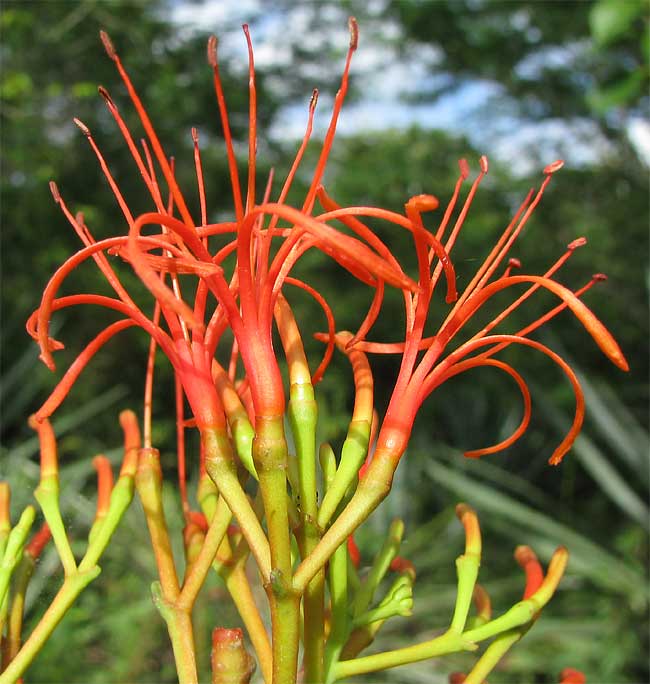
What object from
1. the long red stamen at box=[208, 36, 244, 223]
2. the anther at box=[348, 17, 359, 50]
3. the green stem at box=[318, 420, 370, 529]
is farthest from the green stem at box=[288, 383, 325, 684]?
the anther at box=[348, 17, 359, 50]

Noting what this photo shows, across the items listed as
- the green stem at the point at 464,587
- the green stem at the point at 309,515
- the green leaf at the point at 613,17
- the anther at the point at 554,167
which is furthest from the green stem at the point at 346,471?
the green leaf at the point at 613,17

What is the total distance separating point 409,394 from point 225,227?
15cm

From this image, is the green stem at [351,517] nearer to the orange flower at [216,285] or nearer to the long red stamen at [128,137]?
the orange flower at [216,285]

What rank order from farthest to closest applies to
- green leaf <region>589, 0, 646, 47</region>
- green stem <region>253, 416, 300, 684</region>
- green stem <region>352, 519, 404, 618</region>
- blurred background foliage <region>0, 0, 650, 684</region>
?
blurred background foliage <region>0, 0, 650, 684</region>, green leaf <region>589, 0, 646, 47</region>, green stem <region>352, 519, 404, 618</region>, green stem <region>253, 416, 300, 684</region>

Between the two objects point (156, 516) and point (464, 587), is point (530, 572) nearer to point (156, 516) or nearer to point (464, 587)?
point (464, 587)

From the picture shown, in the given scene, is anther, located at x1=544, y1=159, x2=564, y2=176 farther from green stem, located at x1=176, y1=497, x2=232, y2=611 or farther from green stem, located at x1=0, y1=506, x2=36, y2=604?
green stem, located at x1=0, y1=506, x2=36, y2=604

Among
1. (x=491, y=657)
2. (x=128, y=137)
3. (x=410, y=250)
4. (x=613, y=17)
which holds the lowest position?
(x=491, y=657)

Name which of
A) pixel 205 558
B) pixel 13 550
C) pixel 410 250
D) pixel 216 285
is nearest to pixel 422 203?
pixel 216 285

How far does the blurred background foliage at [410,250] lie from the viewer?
212cm

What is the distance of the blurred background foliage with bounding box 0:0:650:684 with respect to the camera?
2119 mm

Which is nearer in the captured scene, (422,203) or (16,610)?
(422,203)

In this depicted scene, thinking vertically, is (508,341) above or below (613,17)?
below

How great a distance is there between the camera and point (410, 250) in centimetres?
475

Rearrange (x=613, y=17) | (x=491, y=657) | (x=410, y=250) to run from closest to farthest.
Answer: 1. (x=491, y=657)
2. (x=613, y=17)
3. (x=410, y=250)
